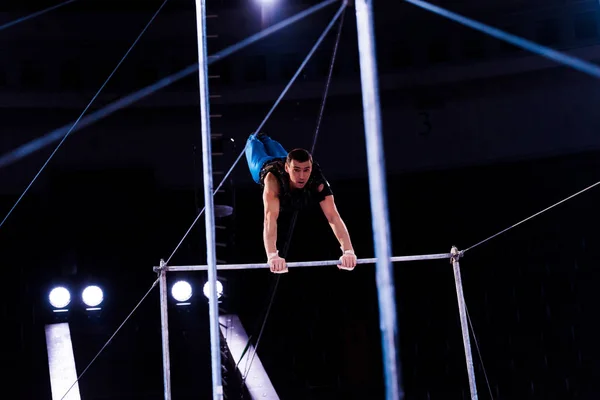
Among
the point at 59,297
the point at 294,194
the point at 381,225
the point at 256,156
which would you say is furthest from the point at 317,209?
the point at 381,225

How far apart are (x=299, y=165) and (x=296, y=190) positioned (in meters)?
0.32

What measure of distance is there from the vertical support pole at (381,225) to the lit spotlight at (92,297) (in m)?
6.09

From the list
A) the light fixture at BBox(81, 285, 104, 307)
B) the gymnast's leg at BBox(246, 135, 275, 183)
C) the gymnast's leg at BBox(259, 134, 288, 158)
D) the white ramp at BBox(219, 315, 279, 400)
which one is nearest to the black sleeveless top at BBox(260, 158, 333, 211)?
the gymnast's leg at BBox(246, 135, 275, 183)

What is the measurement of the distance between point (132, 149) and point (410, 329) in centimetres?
410

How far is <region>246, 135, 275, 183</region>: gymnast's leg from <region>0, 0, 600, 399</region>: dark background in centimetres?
273

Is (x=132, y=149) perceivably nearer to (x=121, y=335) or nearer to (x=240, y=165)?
(x=240, y=165)

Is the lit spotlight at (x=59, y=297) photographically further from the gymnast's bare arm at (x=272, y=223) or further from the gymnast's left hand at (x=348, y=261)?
the gymnast's left hand at (x=348, y=261)

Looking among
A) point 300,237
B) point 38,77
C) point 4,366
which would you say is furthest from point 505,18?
point 4,366

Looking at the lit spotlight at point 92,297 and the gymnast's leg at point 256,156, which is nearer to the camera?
the gymnast's leg at point 256,156

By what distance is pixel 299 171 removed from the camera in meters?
3.81

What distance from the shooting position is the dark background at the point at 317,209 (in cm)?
774

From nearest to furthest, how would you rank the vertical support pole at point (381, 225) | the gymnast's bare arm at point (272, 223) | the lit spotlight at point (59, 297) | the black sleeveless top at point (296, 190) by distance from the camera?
the vertical support pole at point (381, 225), the gymnast's bare arm at point (272, 223), the black sleeveless top at point (296, 190), the lit spotlight at point (59, 297)

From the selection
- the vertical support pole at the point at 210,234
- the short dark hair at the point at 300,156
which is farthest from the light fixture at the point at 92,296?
the vertical support pole at the point at 210,234

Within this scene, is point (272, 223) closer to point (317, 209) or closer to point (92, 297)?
point (92, 297)
